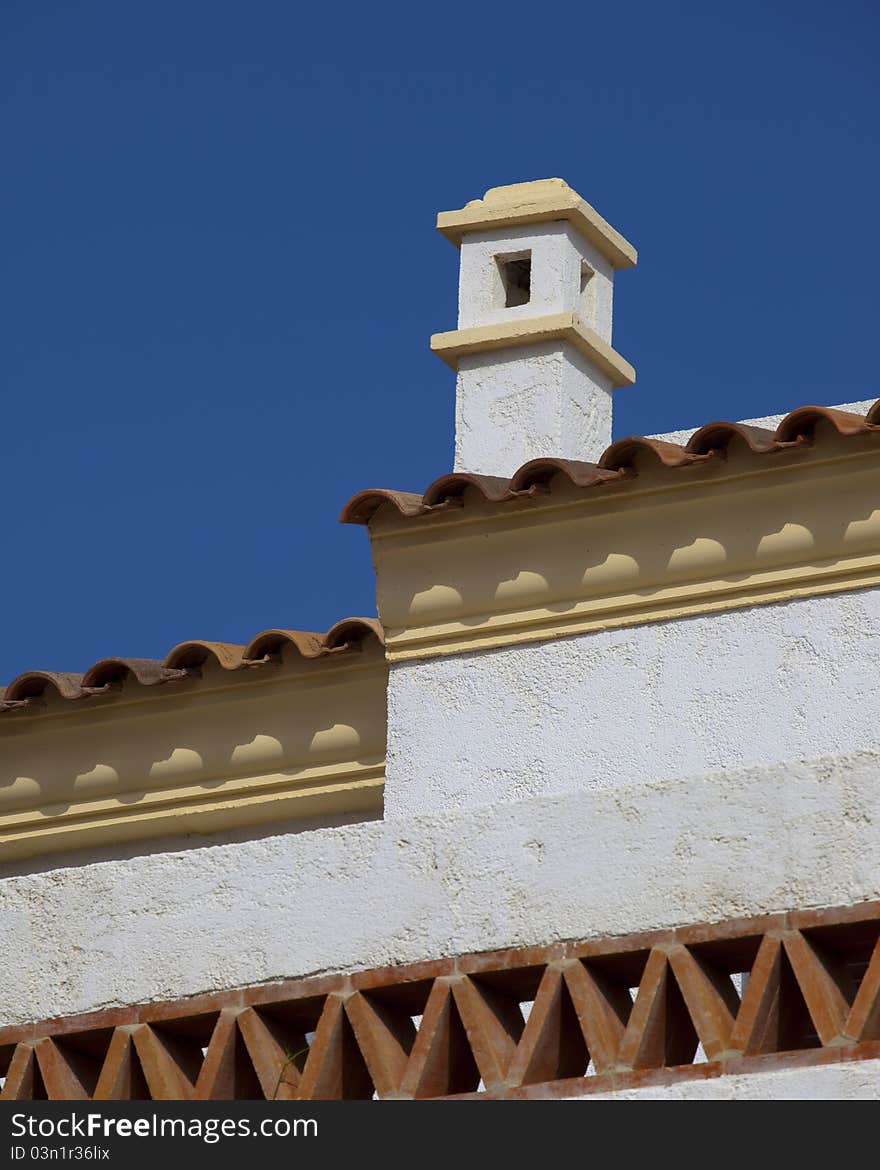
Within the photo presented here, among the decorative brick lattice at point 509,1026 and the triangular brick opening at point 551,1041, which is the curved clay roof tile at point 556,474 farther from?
the triangular brick opening at point 551,1041

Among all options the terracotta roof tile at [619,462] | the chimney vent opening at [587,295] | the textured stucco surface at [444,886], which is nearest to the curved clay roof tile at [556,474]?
the terracotta roof tile at [619,462]

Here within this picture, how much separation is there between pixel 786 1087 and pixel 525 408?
482 cm

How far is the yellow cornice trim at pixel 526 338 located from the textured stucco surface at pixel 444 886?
13.4 feet

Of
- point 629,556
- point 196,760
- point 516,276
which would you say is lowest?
point 196,760

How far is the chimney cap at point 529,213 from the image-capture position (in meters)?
9.70

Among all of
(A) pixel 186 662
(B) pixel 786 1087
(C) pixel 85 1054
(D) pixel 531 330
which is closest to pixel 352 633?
(A) pixel 186 662

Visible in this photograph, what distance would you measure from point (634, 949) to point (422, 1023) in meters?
0.48

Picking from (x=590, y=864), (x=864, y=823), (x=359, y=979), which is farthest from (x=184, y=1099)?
(x=864, y=823)

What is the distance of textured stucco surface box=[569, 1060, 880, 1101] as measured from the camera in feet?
14.9

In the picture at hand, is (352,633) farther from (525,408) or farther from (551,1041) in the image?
(551,1041)

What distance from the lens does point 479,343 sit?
9273 mm

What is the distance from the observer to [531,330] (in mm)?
9219
